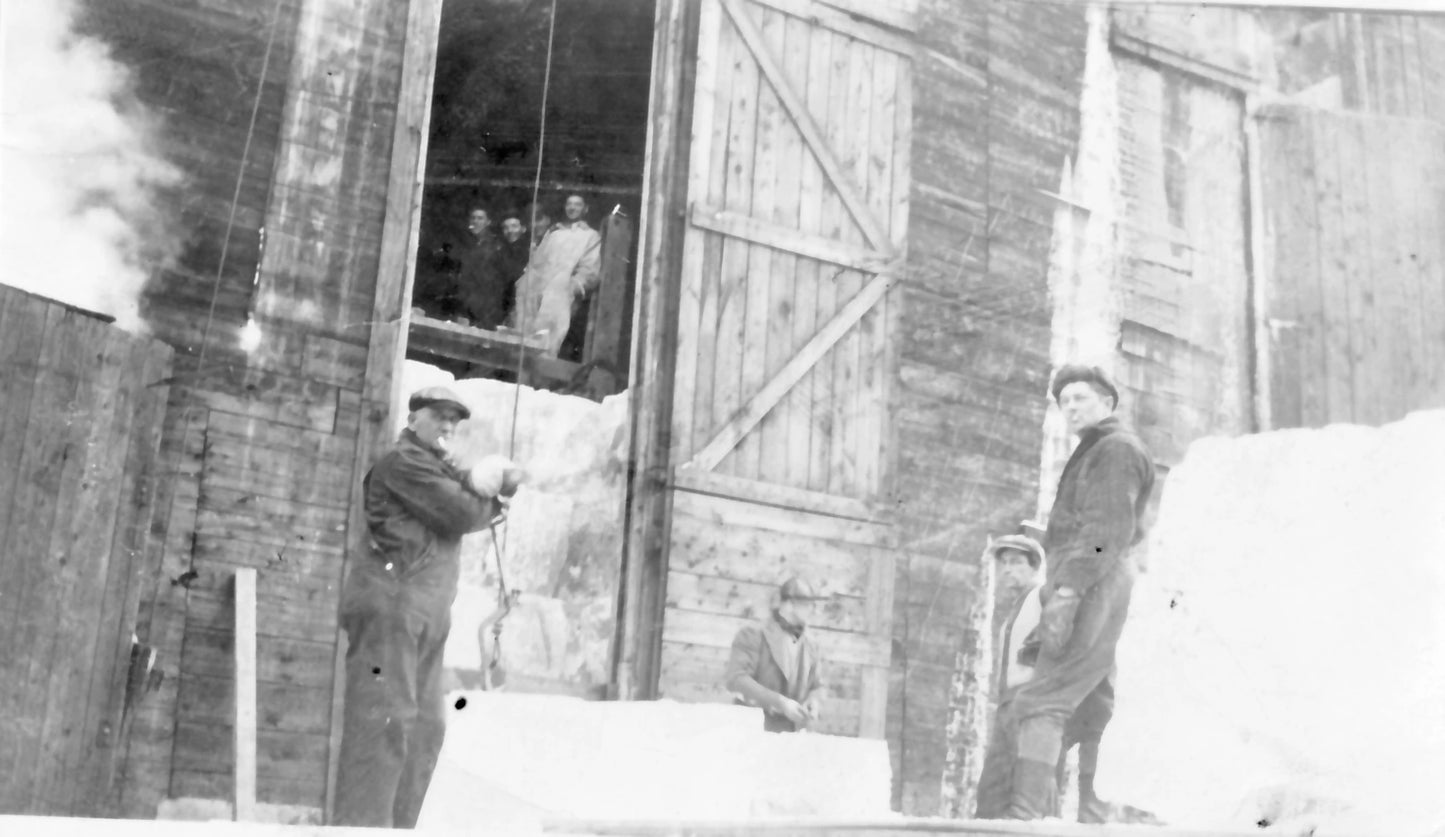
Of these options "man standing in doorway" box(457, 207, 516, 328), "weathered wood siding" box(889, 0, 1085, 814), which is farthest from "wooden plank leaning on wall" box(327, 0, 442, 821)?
"weathered wood siding" box(889, 0, 1085, 814)

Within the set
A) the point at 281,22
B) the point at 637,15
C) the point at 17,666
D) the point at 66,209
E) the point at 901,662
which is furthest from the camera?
the point at 637,15

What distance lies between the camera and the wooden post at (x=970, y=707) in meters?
6.52

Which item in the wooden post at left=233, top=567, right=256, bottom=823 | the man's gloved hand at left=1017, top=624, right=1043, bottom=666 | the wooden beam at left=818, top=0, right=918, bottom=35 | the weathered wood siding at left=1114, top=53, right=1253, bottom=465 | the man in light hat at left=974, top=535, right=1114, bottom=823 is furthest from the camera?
the weathered wood siding at left=1114, top=53, right=1253, bottom=465

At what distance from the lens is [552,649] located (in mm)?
6383

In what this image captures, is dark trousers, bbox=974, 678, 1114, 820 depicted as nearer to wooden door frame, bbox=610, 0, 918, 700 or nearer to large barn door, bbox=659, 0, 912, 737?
large barn door, bbox=659, 0, 912, 737

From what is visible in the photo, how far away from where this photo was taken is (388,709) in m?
5.77

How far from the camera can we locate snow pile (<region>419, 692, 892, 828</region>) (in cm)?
587

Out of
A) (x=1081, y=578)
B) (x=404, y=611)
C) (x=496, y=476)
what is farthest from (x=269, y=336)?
(x=1081, y=578)

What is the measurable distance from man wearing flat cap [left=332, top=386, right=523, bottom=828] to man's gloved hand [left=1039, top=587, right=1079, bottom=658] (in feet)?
7.77

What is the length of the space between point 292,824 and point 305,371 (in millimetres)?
1636

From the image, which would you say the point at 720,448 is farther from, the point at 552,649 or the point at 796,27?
the point at 796,27

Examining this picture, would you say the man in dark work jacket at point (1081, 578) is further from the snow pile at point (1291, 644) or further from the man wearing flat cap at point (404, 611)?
the man wearing flat cap at point (404, 611)

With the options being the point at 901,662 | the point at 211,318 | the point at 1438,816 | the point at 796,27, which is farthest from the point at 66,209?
the point at 1438,816

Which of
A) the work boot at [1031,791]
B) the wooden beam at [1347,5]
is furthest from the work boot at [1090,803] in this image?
the wooden beam at [1347,5]
